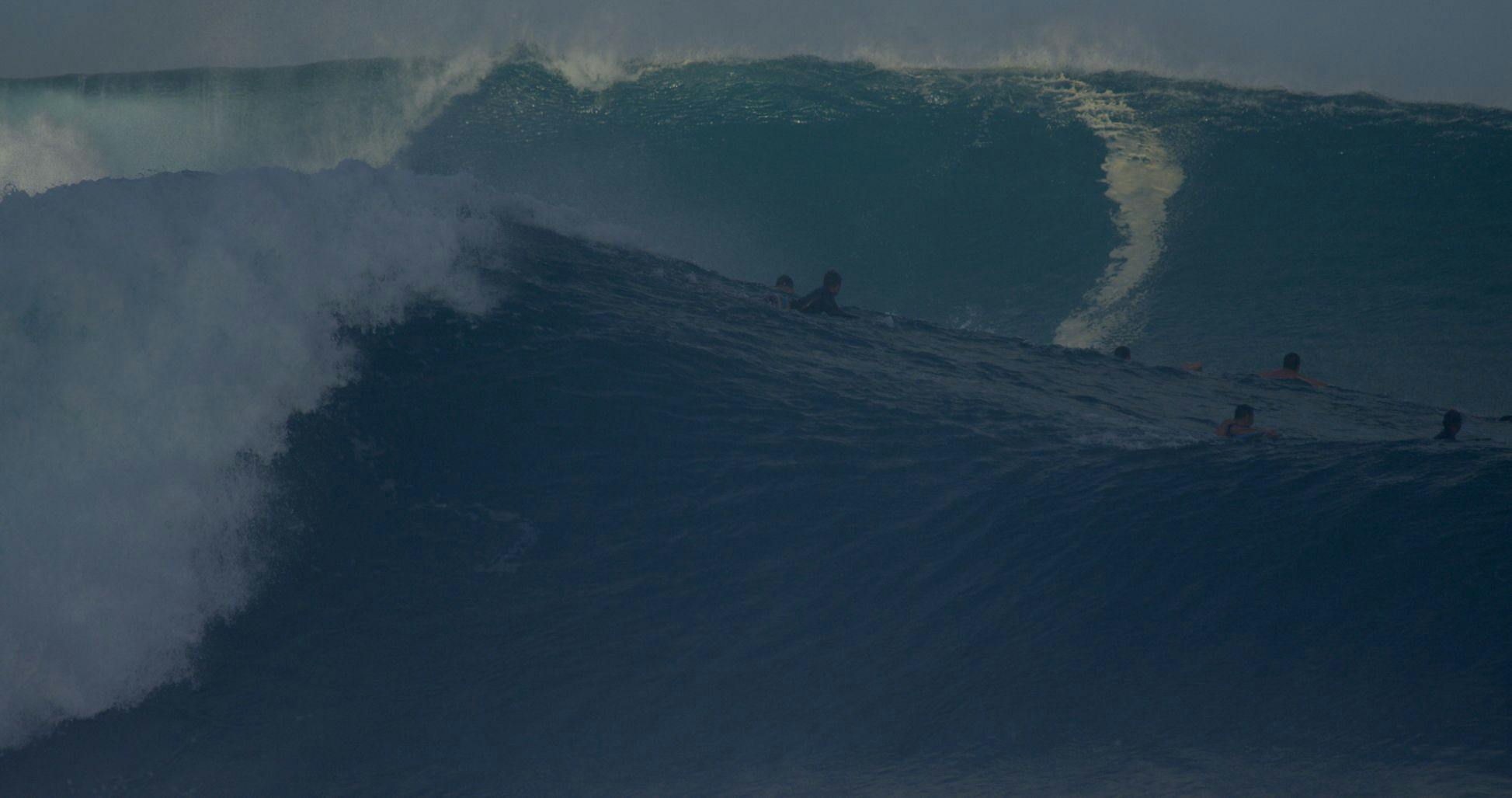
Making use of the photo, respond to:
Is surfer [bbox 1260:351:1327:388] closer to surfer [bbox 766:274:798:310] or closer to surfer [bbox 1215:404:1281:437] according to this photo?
surfer [bbox 1215:404:1281:437]

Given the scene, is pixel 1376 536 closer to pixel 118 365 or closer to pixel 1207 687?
pixel 1207 687

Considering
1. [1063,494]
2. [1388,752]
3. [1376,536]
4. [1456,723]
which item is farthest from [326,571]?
[1376,536]

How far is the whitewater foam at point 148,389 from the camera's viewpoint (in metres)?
5.16

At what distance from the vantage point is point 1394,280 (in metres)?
15.0

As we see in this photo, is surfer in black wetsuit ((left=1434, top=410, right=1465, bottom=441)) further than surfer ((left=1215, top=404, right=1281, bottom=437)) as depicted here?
Yes

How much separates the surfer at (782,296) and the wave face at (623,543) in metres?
0.52

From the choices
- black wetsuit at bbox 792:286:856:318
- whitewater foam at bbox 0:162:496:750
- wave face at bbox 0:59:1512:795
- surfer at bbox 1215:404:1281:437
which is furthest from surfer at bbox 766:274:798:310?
surfer at bbox 1215:404:1281:437

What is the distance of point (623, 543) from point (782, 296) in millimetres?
5559

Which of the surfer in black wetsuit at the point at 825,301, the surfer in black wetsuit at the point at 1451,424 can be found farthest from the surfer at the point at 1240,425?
the surfer in black wetsuit at the point at 825,301

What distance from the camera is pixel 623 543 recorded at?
20.2ft

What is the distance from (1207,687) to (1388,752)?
0.78m

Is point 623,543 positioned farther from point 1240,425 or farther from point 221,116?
point 221,116

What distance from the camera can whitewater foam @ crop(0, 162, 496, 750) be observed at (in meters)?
5.16

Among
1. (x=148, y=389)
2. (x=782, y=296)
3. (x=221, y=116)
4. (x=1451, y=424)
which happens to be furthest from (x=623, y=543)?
(x=221, y=116)
